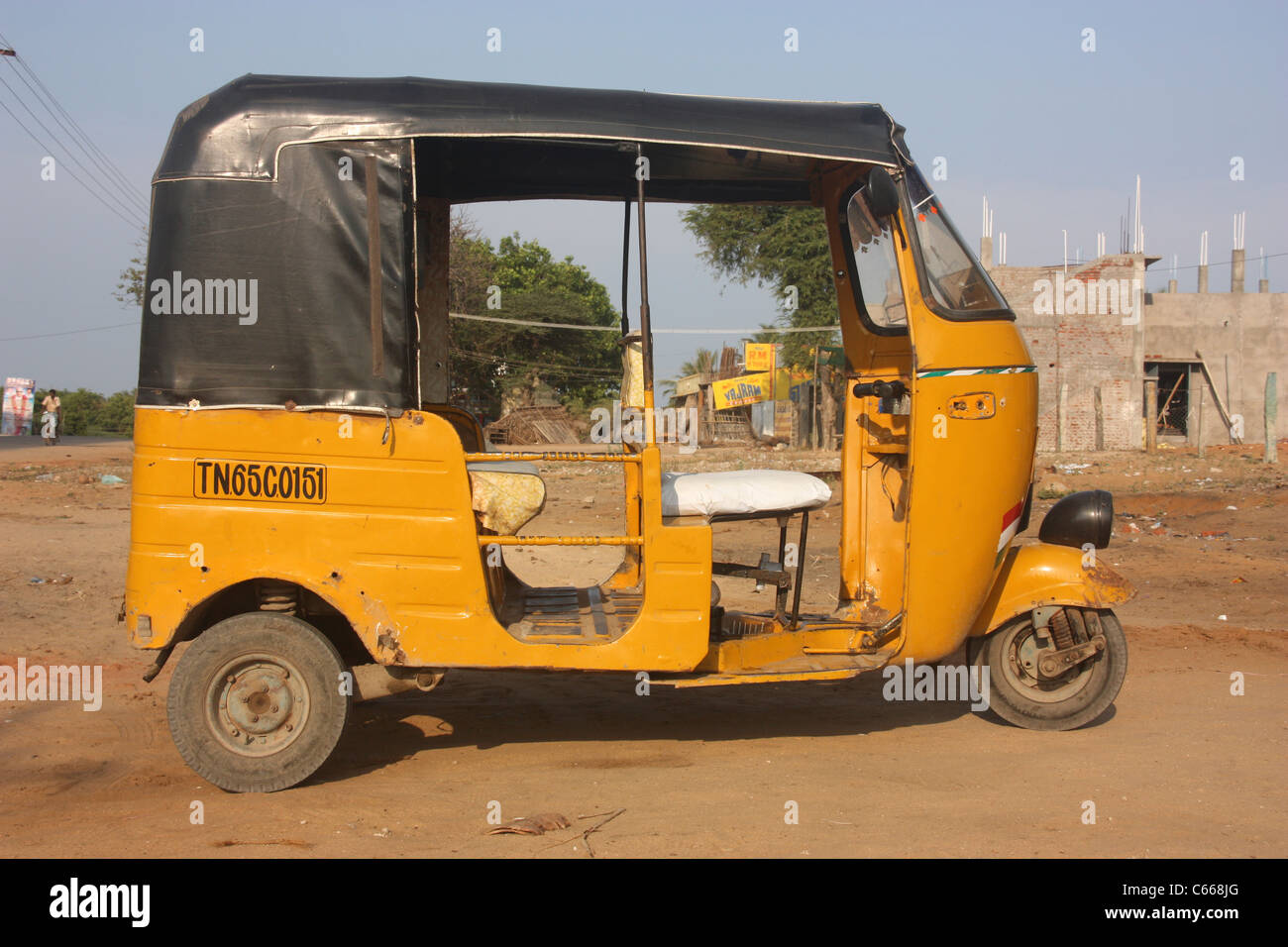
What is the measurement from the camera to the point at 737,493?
184 inches

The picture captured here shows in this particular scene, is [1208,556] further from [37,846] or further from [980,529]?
[37,846]

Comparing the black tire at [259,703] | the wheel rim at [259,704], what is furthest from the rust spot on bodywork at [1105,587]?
the wheel rim at [259,704]

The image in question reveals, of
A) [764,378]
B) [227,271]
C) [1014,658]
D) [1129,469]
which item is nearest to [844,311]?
[1014,658]

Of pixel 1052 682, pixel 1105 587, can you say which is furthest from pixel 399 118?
pixel 1052 682

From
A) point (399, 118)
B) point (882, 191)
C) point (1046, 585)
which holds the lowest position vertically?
point (1046, 585)

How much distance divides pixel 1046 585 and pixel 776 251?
1798cm

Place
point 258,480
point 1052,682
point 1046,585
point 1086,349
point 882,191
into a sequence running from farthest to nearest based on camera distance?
point 1086,349, point 1052,682, point 1046,585, point 882,191, point 258,480

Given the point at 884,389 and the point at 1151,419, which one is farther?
the point at 1151,419

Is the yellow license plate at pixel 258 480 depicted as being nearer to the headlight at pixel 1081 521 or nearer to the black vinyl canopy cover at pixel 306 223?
the black vinyl canopy cover at pixel 306 223

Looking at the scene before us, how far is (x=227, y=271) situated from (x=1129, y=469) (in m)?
18.2

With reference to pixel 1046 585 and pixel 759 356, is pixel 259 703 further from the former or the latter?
pixel 759 356

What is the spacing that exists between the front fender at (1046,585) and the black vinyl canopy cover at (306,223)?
257 cm

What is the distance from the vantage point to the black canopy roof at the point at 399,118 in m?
4.29

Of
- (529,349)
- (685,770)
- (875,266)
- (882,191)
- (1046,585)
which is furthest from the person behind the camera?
(529,349)
